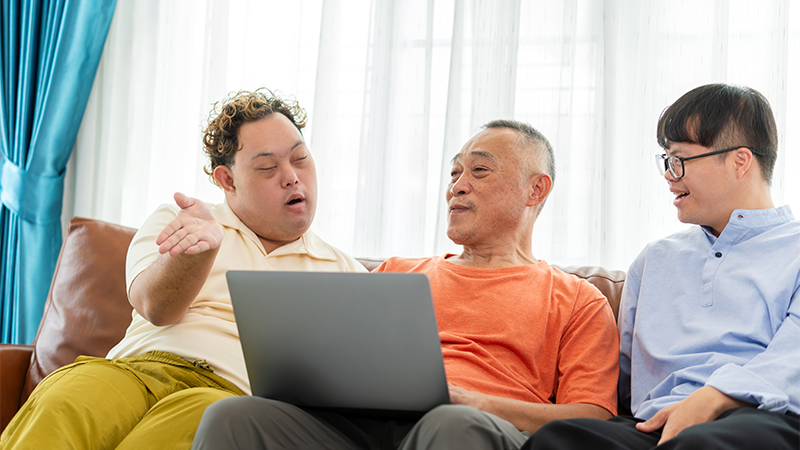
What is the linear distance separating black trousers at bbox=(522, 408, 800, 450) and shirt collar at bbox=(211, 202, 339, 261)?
85cm

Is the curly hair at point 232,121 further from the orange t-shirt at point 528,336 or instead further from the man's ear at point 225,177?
the orange t-shirt at point 528,336

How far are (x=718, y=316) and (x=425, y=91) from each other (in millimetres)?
1464

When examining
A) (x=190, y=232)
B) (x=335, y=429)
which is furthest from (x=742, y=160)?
(x=190, y=232)

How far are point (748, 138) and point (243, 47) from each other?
207 cm

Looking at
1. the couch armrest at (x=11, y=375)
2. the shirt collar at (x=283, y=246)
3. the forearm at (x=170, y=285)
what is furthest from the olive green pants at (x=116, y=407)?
the couch armrest at (x=11, y=375)

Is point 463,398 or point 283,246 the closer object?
point 463,398

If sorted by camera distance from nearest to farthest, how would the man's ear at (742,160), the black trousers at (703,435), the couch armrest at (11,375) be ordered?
the black trousers at (703,435)
the man's ear at (742,160)
the couch armrest at (11,375)

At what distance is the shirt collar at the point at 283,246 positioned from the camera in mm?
1575

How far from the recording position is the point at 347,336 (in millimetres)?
941

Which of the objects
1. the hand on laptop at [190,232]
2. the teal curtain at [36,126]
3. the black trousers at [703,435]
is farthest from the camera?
the teal curtain at [36,126]

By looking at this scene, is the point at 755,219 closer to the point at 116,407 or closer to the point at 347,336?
the point at 347,336

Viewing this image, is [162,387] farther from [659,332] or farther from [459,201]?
[659,332]

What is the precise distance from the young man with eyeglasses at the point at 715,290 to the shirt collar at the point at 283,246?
82 centimetres

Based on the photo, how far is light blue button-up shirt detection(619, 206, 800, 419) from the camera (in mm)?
1095
